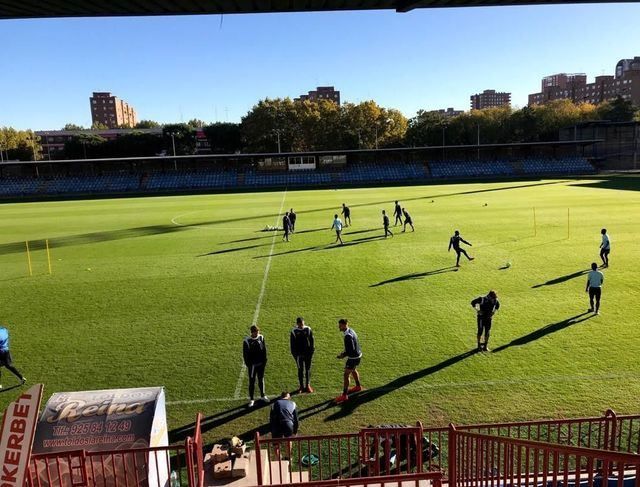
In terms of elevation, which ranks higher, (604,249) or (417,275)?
(604,249)

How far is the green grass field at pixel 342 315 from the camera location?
9.26 metres

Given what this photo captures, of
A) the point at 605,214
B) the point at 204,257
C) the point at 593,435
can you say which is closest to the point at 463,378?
the point at 593,435

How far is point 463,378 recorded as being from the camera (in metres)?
9.96

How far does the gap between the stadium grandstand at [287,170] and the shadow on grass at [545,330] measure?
57751mm

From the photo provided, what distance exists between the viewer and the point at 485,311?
1109cm

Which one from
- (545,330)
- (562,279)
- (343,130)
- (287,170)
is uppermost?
(343,130)

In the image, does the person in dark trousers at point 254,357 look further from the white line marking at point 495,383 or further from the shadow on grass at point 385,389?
the shadow on grass at point 385,389

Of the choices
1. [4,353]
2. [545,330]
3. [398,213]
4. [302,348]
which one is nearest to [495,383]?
[545,330]

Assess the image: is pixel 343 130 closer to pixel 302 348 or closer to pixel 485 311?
pixel 485 311

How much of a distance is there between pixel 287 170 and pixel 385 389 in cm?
6768

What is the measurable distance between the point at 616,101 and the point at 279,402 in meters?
117

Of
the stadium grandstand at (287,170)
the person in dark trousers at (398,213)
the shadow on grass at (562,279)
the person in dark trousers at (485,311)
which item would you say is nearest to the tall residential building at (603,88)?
the stadium grandstand at (287,170)

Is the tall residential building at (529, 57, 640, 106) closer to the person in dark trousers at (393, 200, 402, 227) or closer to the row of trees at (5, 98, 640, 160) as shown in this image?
the row of trees at (5, 98, 640, 160)

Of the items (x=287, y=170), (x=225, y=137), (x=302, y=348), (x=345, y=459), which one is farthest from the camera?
(x=225, y=137)
